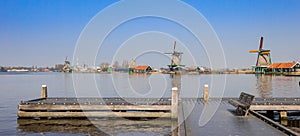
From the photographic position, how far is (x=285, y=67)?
125 meters

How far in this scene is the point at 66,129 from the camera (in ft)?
53.9

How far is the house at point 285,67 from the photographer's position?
122562 millimetres

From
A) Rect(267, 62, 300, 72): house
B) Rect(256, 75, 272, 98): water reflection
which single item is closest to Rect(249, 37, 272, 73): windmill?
Rect(267, 62, 300, 72): house

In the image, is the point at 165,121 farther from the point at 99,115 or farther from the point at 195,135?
the point at 195,135

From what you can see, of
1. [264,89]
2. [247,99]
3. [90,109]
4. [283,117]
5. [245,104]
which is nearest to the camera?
[245,104]

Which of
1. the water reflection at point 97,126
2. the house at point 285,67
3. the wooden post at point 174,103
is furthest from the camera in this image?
the house at point 285,67

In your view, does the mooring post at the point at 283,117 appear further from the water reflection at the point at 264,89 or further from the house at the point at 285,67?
the house at the point at 285,67

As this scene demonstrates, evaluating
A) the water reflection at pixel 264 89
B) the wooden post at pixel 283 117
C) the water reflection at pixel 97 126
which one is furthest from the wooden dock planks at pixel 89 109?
the water reflection at pixel 264 89

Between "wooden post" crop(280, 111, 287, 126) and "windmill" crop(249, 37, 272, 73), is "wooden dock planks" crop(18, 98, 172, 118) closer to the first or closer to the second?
"wooden post" crop(280, 111, 287, 126)

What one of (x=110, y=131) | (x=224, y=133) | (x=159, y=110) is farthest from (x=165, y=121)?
(x=224, y=133)

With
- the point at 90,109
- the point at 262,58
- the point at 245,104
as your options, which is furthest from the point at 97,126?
the point at 262,58

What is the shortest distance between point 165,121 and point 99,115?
4116mm

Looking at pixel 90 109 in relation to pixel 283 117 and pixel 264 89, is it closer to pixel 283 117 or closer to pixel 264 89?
pixel 283 117

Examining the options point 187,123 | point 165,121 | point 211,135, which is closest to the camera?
point 211,135
